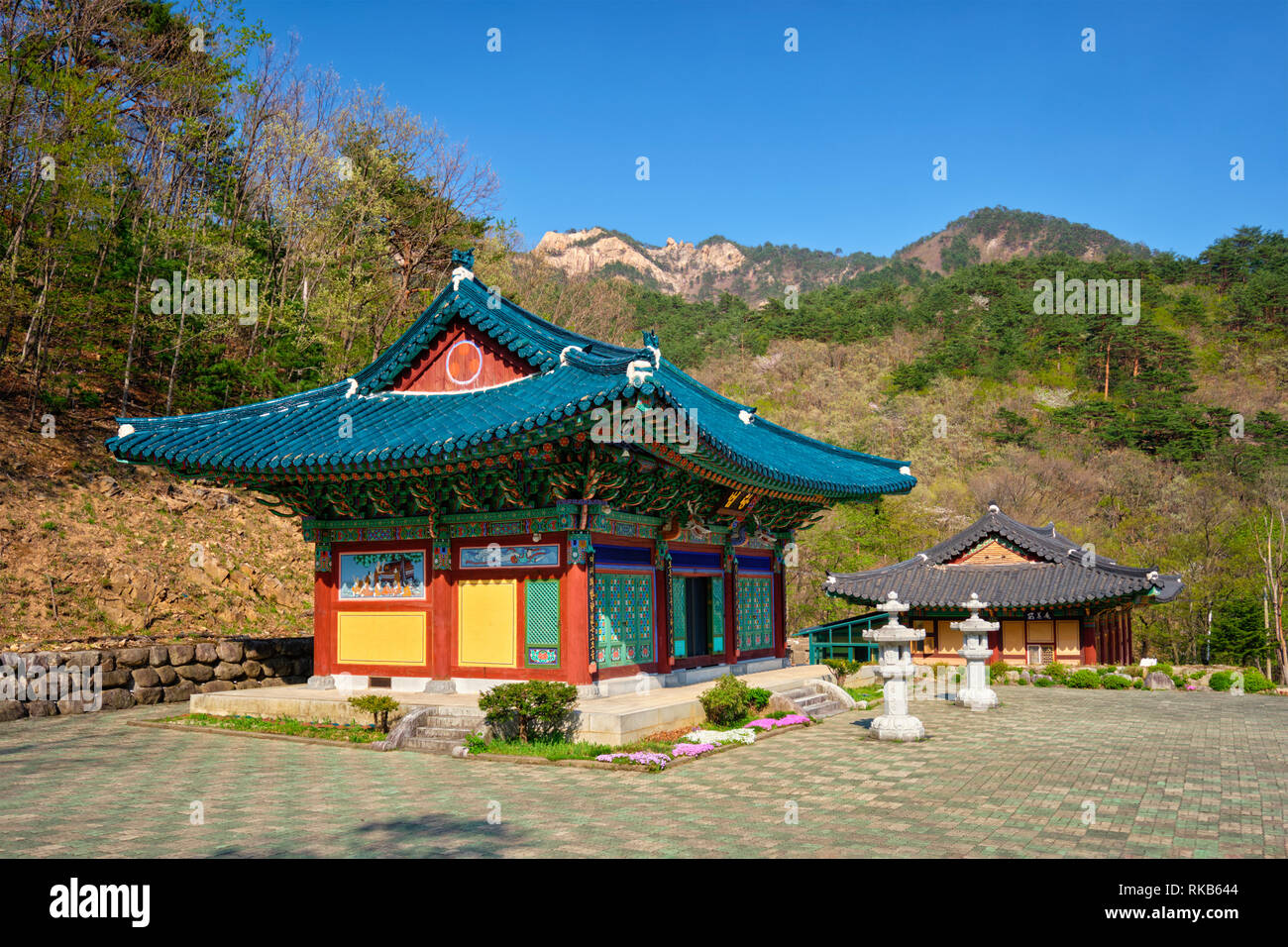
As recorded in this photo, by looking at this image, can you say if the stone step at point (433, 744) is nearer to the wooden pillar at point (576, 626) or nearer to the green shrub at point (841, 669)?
the wooden pillar at point (576, 626)

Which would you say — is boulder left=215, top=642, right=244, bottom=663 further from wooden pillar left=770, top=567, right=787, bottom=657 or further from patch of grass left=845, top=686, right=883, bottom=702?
patch of grass left=845, top=686, right=883, bottom=702

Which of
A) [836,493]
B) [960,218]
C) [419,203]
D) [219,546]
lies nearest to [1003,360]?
[419,203]

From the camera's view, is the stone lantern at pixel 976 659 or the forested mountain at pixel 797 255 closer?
the stone lantern at pixel 976 659

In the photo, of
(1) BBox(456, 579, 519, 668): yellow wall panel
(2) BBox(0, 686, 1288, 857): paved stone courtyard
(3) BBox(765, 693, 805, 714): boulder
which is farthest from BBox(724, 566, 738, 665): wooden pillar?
(1) BBox(456, 579, 519, 668): yellow wall panel

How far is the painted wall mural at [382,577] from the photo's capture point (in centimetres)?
1550

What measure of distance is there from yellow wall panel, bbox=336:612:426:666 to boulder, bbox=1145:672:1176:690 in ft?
69.7

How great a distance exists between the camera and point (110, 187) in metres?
26.0

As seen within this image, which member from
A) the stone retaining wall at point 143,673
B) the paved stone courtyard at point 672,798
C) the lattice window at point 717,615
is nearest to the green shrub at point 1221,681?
the paved stone courtyard at point 672,798

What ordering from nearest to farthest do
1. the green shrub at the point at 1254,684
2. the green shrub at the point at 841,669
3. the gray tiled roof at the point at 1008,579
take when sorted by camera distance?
the green shrub at the point at 841,669 → the green shrub at the point at 1254,684 → the gray tiled roof at the point at 1008,579

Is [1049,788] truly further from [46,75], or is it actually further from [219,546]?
[46,75]

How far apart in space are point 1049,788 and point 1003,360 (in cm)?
6424

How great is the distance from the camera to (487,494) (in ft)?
47.8

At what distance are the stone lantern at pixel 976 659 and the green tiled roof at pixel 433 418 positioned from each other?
154 inches

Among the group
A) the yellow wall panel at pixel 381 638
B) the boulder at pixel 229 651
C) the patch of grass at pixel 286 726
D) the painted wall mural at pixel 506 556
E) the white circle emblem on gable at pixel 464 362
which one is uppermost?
the white circle emblem on gable at pixel 464 362
